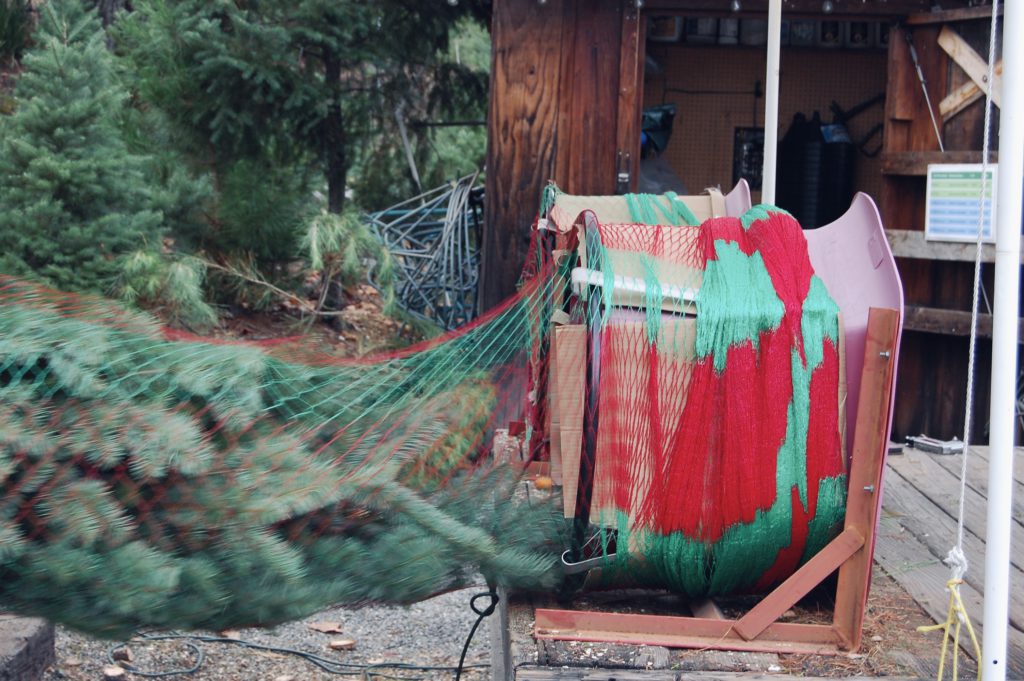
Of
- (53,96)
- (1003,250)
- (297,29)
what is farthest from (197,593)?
(297,29)

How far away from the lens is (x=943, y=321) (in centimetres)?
609

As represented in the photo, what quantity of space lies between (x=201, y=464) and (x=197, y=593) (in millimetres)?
278

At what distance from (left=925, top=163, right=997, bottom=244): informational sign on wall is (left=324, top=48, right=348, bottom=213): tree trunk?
452 centimetres

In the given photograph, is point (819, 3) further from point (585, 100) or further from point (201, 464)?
point (201, 464)

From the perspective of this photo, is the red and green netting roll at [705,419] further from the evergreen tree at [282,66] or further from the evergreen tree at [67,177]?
the evergreen tree at [282,66]

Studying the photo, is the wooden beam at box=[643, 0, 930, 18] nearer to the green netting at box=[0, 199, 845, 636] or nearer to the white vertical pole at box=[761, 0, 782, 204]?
the white vertical pole at box=[761, 0, 782, 204]

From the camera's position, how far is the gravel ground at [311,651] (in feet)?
13.2

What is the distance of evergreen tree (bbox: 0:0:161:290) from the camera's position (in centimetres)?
627

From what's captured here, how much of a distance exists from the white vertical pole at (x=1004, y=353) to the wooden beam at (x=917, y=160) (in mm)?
3741

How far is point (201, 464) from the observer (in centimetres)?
225

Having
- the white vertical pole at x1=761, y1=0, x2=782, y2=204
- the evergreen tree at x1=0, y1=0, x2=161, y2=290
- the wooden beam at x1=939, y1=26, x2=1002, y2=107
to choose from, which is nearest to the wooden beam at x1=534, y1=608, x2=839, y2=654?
the white vertical pole at x1=761, y1=0, x2=782, y2=204

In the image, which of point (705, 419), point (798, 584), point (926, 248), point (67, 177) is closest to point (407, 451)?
point (705, 419)

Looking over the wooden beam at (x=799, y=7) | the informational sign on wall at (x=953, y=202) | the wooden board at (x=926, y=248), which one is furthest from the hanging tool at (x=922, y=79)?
the wooden board at (x=926, y=248)

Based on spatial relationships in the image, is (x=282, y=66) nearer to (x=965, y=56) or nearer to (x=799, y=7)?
(x=799, y=7)
